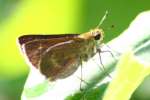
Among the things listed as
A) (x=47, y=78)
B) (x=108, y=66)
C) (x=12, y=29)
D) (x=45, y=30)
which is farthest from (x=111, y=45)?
(x=12, y=29)

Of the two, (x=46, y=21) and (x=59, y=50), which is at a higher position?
(x=46, y=21)

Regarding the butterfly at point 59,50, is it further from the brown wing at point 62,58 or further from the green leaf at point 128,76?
the green leaf at point 128,76

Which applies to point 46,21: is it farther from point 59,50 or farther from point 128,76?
point 128,76

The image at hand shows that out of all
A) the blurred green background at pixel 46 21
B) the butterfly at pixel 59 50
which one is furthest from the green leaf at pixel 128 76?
the blurred green background at pixel 46 21

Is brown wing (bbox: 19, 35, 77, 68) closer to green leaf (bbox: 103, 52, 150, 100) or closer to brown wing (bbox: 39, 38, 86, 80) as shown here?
brown wing (bbox: 39, 38, 86, 80)

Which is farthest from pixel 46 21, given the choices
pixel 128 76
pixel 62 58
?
pixel 128 76

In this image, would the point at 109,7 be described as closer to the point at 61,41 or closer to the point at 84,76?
the point at 61,41
